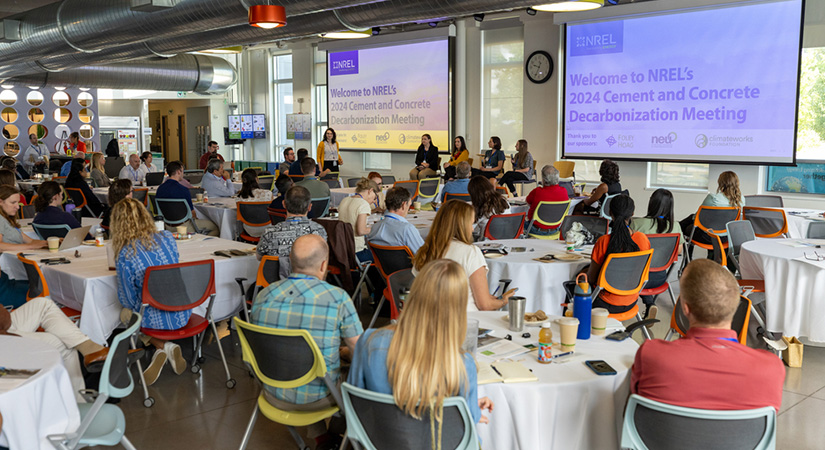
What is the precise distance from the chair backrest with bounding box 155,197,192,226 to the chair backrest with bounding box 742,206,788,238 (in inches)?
252

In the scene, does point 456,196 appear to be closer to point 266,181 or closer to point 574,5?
point 574,5

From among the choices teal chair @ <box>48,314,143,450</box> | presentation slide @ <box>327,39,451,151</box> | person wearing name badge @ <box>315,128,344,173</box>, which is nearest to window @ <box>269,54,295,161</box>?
presentation slide @ <box>327,39,451,151</box>

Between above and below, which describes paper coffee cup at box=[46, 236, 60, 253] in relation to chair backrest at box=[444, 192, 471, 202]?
below

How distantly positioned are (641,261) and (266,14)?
4359 mm

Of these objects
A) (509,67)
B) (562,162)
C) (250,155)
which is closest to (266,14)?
(562,162)

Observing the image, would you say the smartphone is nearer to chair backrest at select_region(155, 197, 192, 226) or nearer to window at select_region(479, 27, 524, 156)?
chair backrest at select_region(155, 197, 192, 226)

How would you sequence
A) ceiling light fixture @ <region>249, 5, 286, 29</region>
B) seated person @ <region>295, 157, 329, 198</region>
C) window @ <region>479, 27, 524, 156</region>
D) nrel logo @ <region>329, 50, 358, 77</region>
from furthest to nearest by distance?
nrel logo @ <region>329, 50, 358, 77</region>, window @ <region>479, 27, 524, 156</region>, seated person @ <region>295, 157, 329, 198</region>, ceiling light fixture @ <region>249, 5, 286, 29</region>

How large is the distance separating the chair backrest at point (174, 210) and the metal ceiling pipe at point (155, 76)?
988 cm

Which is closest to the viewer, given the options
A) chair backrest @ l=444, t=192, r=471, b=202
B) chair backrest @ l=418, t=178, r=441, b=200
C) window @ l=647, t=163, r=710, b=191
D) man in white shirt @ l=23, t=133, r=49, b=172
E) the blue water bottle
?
the blue water bottle

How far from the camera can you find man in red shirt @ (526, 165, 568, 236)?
8102 millimetres

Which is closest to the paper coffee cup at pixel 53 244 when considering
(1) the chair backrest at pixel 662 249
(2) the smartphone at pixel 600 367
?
(2) the smartphone at pixel 600 367

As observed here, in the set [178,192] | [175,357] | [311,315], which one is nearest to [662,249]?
[311,315]

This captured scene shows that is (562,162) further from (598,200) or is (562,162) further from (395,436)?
(395,436)

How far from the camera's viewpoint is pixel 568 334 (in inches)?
123
